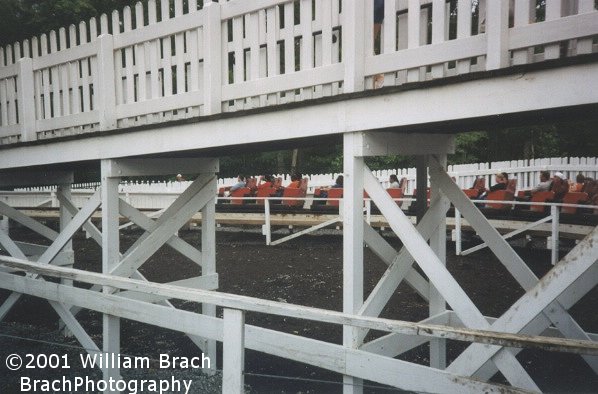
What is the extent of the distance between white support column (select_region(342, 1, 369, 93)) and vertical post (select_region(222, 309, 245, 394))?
1.62m

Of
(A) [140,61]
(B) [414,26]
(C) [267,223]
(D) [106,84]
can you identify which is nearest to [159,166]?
(D) [106,84]

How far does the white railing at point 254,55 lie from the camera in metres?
2.83

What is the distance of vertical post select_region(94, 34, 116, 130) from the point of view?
4.96 m

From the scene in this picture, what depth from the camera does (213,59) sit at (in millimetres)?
4207

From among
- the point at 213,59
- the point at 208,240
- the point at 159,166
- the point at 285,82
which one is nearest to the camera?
the point at 285,82

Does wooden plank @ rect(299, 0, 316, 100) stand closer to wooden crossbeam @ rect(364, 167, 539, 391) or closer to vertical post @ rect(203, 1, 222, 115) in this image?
vertical post @ rect(203, 1, 222, 115)

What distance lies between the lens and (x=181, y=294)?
2.87 meters

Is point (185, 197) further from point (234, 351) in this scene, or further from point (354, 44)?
point (234, 351)

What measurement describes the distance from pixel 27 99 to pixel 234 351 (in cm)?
445

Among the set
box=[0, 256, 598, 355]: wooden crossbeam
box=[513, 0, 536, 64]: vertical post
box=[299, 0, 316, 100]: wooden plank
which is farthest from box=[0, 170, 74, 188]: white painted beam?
box=[513, 0, 536, 64]: vertical post

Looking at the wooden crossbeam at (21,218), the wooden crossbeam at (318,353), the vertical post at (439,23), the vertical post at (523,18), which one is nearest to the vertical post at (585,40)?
the vertical post at (523,18)

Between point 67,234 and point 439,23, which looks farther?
point 67,234

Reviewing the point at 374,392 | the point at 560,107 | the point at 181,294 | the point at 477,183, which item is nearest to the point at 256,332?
the point at 181,294

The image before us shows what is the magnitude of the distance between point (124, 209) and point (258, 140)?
8.52ft
